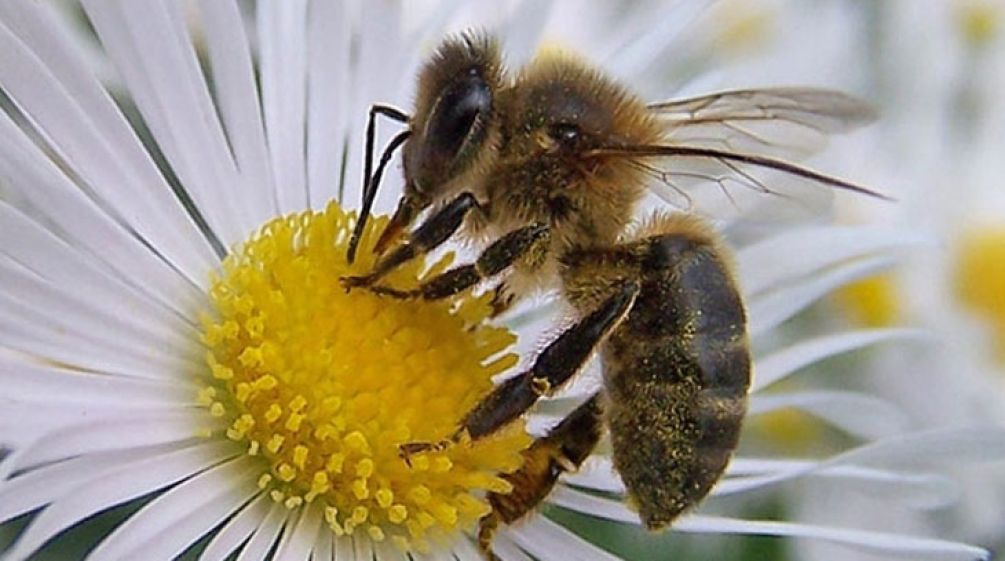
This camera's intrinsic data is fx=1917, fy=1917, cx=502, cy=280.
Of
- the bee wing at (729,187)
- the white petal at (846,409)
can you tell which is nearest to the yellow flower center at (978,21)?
the white petal at (846,409)

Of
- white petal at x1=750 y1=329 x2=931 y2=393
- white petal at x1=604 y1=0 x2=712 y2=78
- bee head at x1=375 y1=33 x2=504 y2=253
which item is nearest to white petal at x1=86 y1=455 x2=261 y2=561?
bee head at x1=375 y1=33 x2=504 y2=253

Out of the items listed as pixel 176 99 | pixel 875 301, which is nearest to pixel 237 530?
pixel 176 99

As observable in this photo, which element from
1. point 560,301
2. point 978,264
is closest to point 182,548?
point 560,301

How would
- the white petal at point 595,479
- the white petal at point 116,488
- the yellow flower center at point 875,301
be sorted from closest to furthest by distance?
the white petal at point 116,488, the white petal at point 595,479, the yellow flower center at point 875,301

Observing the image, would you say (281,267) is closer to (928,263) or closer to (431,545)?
(431,545)

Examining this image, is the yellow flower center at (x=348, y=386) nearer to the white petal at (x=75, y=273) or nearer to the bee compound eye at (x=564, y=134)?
the white petal at (x=75, y=273)

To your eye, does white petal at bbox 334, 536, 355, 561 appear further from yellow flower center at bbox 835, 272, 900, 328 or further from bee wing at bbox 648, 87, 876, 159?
yellow flower center at bbox 835, 272, 900, 328

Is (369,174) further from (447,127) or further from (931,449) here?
(931,449)
